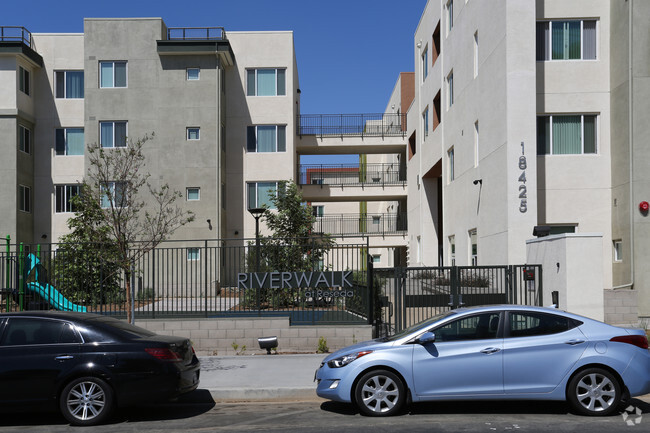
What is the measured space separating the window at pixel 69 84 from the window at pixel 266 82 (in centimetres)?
840

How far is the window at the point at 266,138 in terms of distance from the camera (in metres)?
33.3

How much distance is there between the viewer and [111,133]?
100 ft

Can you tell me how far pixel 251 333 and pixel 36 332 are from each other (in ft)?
20.5

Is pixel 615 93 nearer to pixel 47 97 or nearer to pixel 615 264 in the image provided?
pixel 615 264

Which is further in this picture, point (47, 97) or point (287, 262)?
point (47, 97)

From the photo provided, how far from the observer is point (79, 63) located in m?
31.6

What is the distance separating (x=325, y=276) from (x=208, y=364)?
335cm

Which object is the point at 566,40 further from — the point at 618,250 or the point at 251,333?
the point at 251,333

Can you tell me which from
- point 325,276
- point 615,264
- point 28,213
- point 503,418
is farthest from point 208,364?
point 28,213

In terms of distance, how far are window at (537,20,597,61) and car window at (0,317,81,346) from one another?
54.9ft

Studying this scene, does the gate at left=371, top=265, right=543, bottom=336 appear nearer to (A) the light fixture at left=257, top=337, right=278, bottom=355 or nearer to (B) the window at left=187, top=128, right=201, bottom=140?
(A) the light fixture at left=257, top=337, right=278, bottom=355

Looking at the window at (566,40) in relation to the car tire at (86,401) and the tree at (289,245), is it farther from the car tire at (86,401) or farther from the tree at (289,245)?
the car tire at (86,401)

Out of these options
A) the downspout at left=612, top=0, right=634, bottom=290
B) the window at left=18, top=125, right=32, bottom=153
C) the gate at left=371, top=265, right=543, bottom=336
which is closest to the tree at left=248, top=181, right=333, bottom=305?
the gate at left=371, top=265, right=543, bottom=336

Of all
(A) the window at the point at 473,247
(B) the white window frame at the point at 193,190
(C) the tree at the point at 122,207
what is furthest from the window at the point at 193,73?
(A) the window at the point at 473,247
